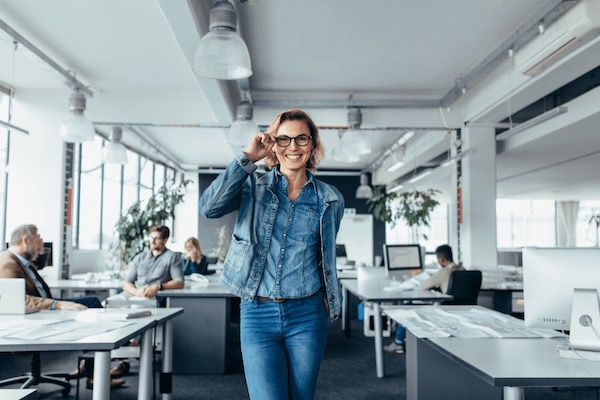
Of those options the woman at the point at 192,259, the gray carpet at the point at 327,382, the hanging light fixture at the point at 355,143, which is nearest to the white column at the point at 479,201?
the hanging light fixture at the point at 355,143

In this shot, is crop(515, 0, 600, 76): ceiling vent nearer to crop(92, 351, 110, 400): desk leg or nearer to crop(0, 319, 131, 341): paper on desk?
crop(0, 319, 131, 341): paper on desk

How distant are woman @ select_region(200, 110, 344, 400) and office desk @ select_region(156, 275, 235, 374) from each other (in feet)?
11.0

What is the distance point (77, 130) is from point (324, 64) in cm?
286

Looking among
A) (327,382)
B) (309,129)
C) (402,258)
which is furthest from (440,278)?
(309,129)

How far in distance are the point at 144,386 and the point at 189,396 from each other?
4.77 feet

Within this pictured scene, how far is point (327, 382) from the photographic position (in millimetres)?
4941

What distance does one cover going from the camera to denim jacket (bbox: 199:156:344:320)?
1.85m

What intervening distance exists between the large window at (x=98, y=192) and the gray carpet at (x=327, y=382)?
272 centimetres

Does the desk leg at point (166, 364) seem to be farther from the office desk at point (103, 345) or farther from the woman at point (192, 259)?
the woman at point (192, 259)

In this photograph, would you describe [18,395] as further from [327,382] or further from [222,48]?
[327,382]

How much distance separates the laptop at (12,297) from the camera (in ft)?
10.7

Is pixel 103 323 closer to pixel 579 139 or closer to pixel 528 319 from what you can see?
pixel 528 319

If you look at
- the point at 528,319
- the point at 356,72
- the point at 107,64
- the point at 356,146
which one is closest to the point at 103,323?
the point at 528,319

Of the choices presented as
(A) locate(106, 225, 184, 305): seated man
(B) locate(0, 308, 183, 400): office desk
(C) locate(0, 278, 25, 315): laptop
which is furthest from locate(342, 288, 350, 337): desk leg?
(C) locate(0, 278, 25, 315): laptop
